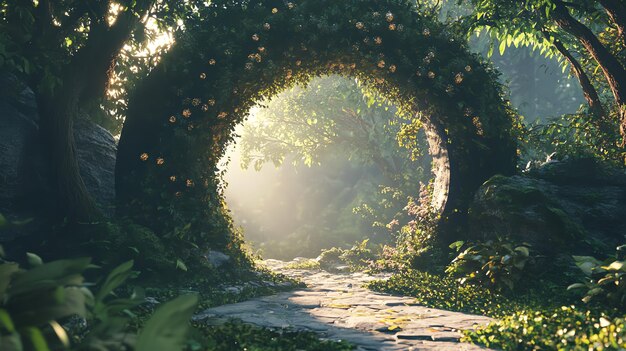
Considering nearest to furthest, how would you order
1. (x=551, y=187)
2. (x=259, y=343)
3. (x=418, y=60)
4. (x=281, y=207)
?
(x=259, y=343)
(x=551, y=187)
(x=418, y=60)
(x=281, y=207)

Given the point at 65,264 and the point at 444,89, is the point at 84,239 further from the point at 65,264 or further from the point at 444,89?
the point at 444,89

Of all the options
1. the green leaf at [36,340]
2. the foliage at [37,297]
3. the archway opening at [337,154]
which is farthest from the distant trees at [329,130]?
the green leaf at [36,340]

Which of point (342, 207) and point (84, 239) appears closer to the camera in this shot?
point (84, 239)

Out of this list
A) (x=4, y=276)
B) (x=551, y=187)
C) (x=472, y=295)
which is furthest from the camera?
(x=551, y=187)

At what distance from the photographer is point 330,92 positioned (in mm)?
27953

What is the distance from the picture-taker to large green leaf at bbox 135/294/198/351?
9.05ft

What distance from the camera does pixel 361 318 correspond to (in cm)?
704

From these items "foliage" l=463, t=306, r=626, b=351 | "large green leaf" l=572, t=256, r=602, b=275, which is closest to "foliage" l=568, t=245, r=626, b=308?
"large green leaf" l=572, t=256, r=602, b=275

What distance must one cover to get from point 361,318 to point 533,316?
6.87 ft

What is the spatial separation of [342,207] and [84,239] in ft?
85.7

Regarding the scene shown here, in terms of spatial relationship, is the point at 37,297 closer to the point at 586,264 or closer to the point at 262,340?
the point at 262,340

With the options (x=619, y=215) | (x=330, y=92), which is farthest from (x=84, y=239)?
(x=330, y=92)

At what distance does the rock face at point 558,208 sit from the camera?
30.4 feet

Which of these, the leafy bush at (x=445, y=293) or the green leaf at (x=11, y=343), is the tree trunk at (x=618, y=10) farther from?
the green leaf at (x=11, y=343)
